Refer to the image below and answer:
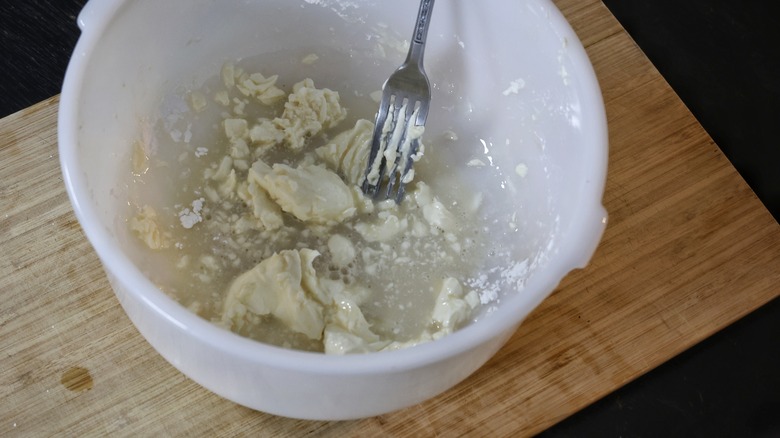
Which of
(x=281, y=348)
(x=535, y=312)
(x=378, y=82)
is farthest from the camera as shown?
(x=378, y=82)

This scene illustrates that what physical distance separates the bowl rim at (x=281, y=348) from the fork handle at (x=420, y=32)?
20 cm

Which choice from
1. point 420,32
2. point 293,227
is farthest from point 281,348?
point 420,32

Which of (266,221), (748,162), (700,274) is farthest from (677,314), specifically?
(266,221)

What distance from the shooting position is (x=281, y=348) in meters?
0.70

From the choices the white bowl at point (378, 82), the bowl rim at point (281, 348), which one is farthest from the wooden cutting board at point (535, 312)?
the bowl rim at point (281, 348)

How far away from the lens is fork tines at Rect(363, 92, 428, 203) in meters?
0.98

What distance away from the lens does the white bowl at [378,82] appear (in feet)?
2.32

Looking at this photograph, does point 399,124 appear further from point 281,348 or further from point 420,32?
point 281,348

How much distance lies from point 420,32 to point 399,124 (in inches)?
3.9

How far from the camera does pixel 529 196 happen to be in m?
0.96

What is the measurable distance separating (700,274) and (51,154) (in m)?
0.68

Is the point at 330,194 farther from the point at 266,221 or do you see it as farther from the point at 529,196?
the point at 529,196

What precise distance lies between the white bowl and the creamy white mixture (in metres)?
0.04

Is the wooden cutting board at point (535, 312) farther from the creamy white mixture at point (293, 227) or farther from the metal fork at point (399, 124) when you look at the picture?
the metal fork at point (399, 124)
